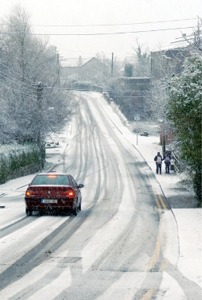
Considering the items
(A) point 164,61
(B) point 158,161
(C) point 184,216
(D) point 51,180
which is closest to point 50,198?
(D) point 51,180

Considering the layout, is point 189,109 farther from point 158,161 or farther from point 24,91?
point 24,91

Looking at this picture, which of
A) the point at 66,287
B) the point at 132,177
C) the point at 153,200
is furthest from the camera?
the point at 132,177

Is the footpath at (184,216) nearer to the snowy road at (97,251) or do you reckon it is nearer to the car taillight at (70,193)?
the snowy road at (97,251)

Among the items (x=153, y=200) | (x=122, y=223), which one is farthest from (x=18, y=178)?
(x=122, y=223)

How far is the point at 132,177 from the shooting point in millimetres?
42219

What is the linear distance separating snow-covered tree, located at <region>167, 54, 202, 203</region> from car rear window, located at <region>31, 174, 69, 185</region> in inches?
184

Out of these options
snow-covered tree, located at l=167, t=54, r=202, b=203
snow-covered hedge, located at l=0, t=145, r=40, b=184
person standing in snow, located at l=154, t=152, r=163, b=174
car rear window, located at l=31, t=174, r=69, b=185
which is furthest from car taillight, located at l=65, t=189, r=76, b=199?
person standing in snow, located at l=154, t=152, r=163, b=174

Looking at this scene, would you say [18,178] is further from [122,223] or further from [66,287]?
[66,287]

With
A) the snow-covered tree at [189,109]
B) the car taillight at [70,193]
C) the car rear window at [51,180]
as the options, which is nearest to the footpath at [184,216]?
the snow-covered tree at [189,109]

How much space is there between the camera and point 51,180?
21938 millimetres

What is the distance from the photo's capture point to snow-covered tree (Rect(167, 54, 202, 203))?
75.2ft

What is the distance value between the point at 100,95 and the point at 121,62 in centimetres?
7625

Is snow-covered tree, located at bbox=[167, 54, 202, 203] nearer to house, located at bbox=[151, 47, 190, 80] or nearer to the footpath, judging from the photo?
the footpath

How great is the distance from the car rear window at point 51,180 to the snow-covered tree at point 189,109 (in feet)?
15.3
